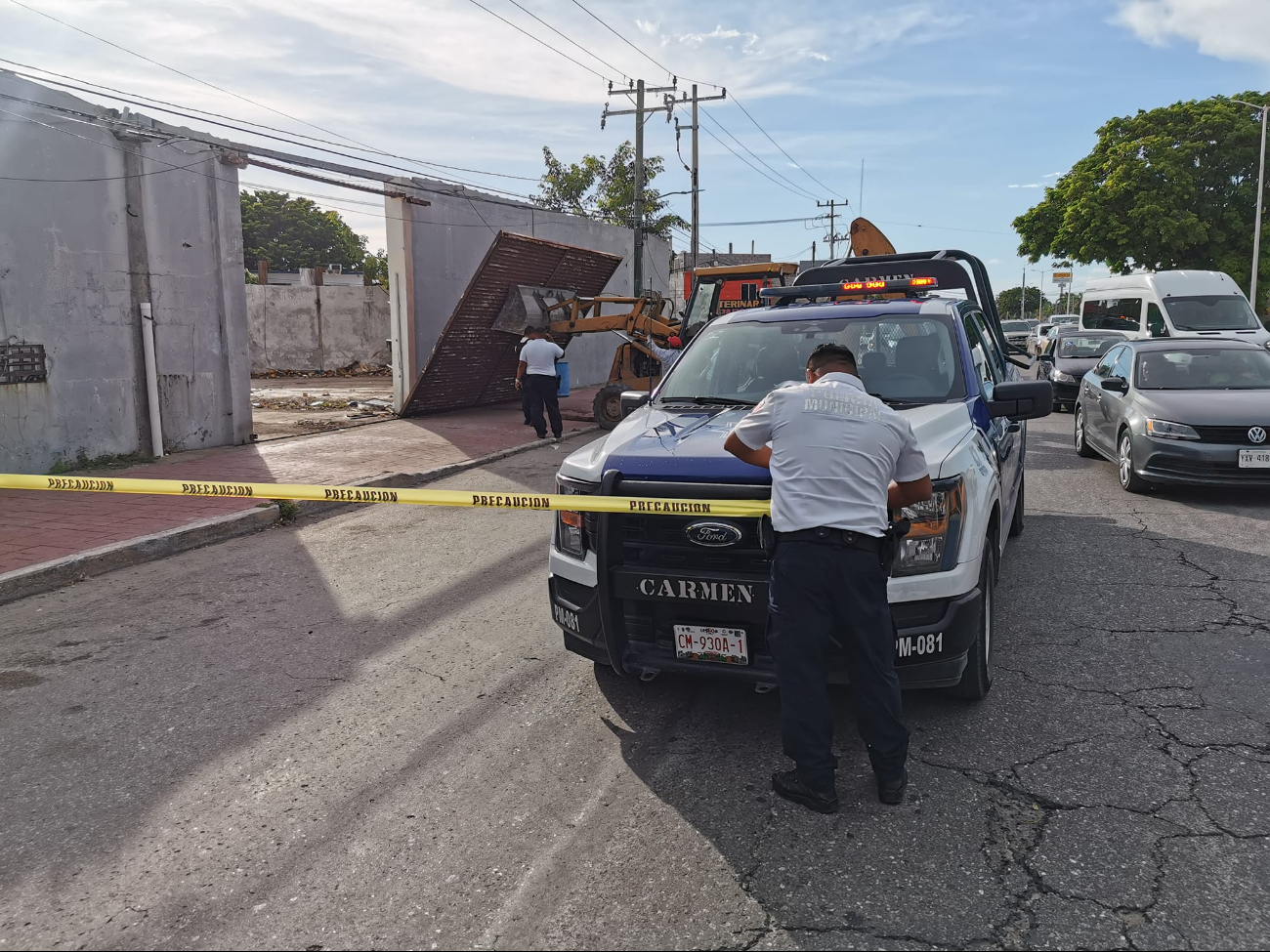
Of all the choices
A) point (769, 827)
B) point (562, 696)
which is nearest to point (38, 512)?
point (562, 696)

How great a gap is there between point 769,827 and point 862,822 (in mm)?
328

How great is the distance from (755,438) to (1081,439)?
373 inches

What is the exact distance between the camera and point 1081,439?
454 inches

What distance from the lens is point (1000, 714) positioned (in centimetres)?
412

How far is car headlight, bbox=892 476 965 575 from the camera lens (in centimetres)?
366

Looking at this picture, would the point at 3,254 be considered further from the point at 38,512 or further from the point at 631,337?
the point at 631,337

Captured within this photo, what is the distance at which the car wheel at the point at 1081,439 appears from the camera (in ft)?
37.4

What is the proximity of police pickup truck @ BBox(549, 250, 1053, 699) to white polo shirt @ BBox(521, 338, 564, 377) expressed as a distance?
8844mm

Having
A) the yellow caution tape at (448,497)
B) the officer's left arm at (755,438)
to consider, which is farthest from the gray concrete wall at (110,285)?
the officer's left arm at (755,438)

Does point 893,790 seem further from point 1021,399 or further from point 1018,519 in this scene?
point 1018,519

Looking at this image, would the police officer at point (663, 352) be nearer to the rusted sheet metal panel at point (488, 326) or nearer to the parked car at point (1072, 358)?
the rusted sheet metal panel at point (488, 326)

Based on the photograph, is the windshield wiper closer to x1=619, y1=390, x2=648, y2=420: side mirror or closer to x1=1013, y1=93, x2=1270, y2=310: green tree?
x1=619, y1=390, x2=648, y2=420: side mirror

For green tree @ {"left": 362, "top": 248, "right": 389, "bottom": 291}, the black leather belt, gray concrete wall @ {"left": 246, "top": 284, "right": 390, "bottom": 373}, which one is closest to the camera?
the black leather belt

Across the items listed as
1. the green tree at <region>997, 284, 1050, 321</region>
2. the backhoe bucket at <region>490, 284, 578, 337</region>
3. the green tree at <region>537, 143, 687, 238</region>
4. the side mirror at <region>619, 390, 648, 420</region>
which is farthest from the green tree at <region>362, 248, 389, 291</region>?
the green tree at <region>997, 284, 1050, 321</region>
